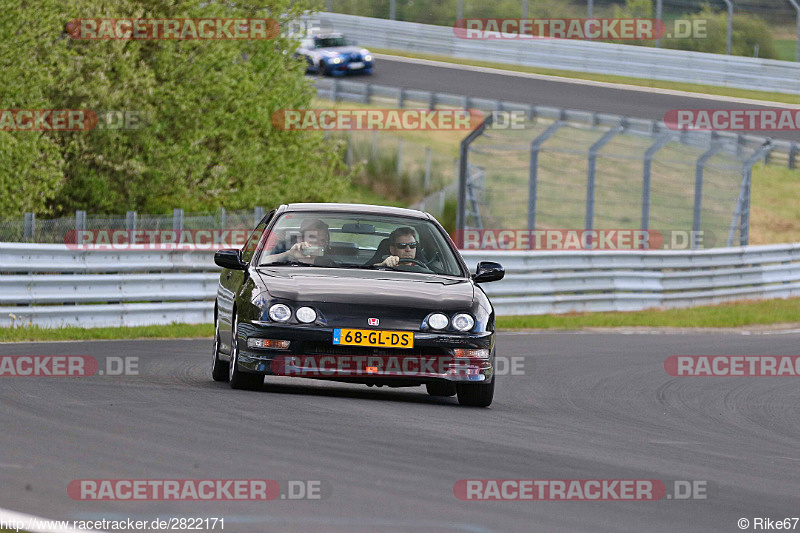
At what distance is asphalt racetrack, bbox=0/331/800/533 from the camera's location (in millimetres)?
5703

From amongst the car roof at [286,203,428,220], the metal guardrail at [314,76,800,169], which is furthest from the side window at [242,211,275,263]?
the metal guardrail at [314,76,800,169]

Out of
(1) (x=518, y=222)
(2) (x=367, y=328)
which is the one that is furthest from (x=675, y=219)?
(2) (x=367, y=328)

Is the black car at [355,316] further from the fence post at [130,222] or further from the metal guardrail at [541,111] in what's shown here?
the metal guardrail at [541,111]

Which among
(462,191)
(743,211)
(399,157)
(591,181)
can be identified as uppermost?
(591,181)

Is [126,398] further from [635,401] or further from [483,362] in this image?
[635,401]

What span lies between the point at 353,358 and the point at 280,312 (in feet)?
1.91

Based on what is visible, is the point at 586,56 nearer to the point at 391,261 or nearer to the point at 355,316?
the point at 391,261

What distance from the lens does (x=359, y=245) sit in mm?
10727

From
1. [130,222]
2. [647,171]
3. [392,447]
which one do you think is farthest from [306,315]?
[647,171]

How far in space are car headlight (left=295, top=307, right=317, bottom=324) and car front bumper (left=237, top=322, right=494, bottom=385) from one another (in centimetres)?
6

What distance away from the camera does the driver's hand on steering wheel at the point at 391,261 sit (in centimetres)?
1030

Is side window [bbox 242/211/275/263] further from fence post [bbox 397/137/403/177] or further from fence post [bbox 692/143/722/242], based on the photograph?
fence post [bbox 397/137/403/177]

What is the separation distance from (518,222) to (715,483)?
25878 mm

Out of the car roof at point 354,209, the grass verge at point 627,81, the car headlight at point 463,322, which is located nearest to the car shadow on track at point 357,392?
the car headlight at point 463,322
